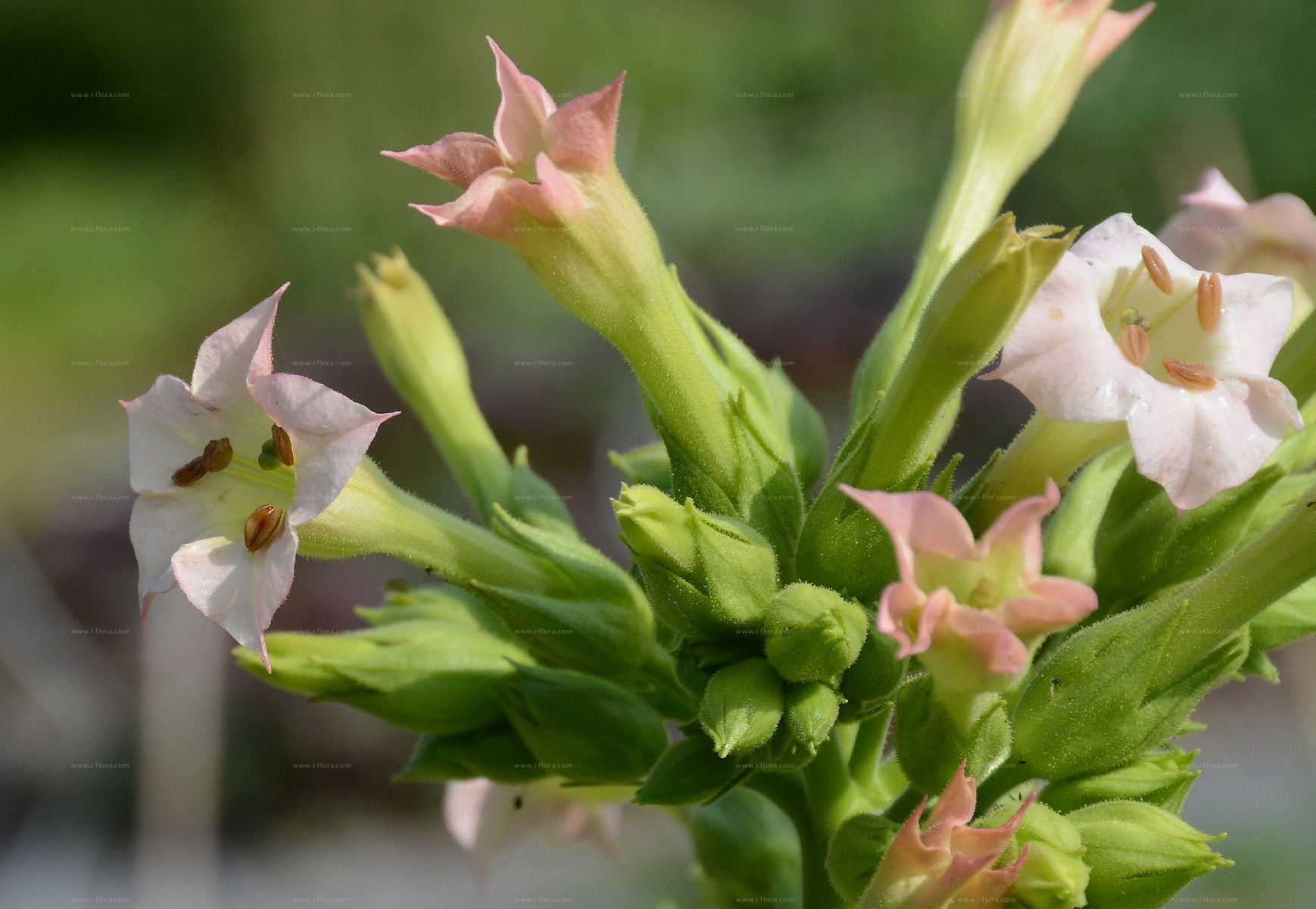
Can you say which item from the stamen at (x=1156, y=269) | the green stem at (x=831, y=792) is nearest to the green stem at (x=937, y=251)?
the stamen at (x=1156, y=269)

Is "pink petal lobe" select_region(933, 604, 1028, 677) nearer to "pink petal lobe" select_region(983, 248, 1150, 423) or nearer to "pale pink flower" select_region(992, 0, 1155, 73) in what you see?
"pink petal lobe" select_region(983, 248, 1150, 423)

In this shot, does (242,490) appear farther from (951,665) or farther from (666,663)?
(951,665)

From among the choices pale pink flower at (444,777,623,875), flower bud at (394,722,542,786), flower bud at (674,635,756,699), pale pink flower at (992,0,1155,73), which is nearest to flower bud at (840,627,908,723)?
flower bud at (674,635,756,699)

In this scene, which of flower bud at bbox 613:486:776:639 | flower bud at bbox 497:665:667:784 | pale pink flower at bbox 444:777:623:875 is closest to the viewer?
flower bud at bbox 613:486:776:639

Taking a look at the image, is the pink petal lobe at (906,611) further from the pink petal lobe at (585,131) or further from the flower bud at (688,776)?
the pink petal lobe at (585,131)

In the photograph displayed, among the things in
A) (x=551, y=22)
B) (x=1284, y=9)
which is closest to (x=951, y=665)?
(x=1284, y=9)

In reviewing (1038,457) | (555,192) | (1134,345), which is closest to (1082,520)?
(1038,457)
